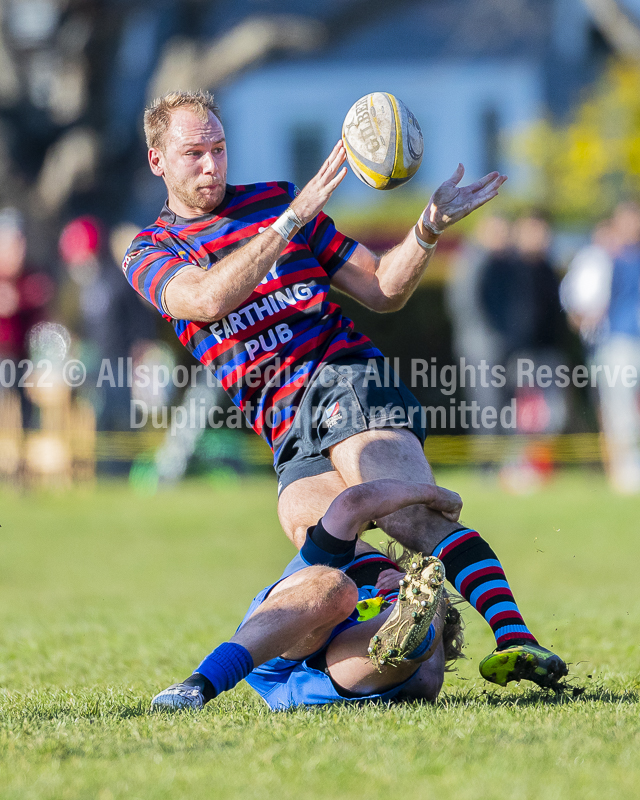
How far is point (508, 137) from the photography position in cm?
3341

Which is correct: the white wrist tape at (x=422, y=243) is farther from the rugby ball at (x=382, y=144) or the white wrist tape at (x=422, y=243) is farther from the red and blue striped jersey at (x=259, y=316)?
the red and blue striped jersey at (x=259, y=316)

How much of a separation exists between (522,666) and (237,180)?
1349 inches

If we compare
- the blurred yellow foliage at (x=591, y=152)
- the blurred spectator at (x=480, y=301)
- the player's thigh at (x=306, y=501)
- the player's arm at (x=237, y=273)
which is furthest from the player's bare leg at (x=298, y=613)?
the blurred yellow foliage at (x=591, y=152)

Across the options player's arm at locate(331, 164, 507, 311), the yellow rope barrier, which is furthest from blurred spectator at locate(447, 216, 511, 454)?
player's arm at locate(331, 164, 507, 311)

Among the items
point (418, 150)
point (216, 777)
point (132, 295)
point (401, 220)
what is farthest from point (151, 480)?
point (401, 220)

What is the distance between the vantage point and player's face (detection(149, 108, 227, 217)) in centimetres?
463

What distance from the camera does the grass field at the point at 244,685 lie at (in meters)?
2.85

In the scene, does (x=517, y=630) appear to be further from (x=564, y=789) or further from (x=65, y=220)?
(x=65, y=220)

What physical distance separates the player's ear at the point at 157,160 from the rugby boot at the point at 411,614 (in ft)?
6.66

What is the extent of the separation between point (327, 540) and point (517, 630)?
75 cm

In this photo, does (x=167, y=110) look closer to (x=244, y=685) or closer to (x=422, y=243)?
(x=422, y=243)

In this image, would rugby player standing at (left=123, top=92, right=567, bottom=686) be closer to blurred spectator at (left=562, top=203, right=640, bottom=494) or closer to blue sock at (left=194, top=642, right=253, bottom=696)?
blue sock at (left=194, top=642, right=253, bottom=696)

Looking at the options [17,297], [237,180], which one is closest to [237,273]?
[17,297]

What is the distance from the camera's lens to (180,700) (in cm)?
373
